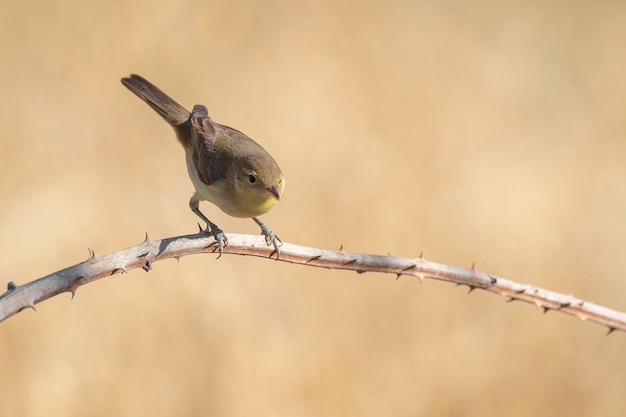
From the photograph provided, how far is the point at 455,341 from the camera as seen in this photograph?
6.85 m

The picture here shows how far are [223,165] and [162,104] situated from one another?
0.95 meters

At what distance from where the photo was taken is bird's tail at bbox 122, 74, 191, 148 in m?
4.98

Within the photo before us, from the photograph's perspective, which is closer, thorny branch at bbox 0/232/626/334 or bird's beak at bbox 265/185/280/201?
thorny branch at bbox 0/232/626/334

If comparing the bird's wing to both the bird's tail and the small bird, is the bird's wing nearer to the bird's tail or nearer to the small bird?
the small bird

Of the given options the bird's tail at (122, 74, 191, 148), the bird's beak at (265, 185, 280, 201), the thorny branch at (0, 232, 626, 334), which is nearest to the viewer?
the thorny branch at (0, 232, 626, 334)

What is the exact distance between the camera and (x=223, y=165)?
4.42 m

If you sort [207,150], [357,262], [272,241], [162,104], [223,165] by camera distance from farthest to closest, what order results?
[162,104], [207,150], [223,165], [272,241], [357,262]

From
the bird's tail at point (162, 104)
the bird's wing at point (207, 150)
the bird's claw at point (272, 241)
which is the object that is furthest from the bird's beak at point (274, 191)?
the bird's tail at point (162, 104)

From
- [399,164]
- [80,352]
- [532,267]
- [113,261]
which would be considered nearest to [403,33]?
[399,164]

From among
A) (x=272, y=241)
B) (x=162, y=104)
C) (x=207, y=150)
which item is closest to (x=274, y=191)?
(x=272, y=241)

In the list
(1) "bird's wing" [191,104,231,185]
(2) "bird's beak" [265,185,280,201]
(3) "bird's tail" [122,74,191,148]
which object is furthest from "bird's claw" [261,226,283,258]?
(3) "bird's tail" [122,74,191,148]

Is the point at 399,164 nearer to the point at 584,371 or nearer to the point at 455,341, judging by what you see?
the point at 455,341

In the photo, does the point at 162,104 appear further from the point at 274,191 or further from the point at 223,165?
the point at 274,191

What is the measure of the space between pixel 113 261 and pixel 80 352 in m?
3.32
